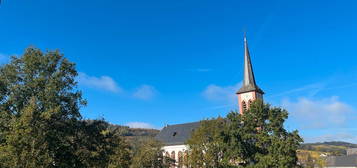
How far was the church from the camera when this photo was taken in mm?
59875

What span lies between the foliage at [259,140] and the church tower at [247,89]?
91.9 ft

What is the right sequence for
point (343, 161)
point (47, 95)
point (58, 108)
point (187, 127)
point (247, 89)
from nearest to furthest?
point (58, 108) < point (47, 95) < point (247, 89) < point (187, 127) < point (343, 161)

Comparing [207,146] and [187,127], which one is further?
[187,127]

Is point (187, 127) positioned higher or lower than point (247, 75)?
lower

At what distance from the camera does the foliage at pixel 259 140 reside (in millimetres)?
26672

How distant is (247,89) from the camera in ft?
198

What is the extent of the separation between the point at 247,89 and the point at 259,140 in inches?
1283

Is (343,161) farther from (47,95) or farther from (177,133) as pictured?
(47,95)

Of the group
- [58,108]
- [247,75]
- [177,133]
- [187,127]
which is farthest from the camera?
[177,133]

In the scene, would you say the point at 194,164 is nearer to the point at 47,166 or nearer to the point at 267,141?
the point at 267,141

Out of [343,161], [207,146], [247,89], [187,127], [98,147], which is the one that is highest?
[247,89]

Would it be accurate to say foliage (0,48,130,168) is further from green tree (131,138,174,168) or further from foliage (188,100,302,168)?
green tree (131,138,174,168)

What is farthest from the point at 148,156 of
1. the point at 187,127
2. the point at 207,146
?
the point at 187,127

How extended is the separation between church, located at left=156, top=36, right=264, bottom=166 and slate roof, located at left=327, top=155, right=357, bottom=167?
1832 inches
